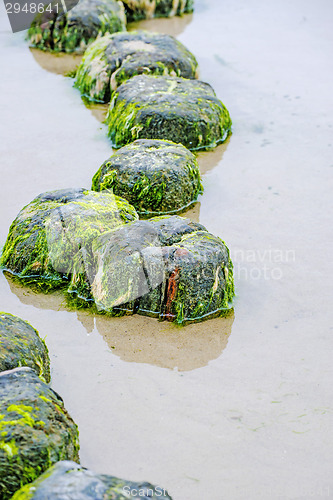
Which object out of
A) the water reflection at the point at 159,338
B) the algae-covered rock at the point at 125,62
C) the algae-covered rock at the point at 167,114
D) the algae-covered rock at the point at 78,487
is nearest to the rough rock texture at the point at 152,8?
the algae-covered rock at the point at 125,62

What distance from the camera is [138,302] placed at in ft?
13.9

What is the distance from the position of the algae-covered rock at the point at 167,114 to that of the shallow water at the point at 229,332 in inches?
7.1

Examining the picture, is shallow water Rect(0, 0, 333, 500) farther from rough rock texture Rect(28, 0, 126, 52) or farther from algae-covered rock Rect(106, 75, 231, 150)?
rough rock texture Rect(28, 0, 126, 52)

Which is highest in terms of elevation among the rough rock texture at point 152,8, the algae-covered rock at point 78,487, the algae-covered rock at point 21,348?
the rough rock texture at point 152,8

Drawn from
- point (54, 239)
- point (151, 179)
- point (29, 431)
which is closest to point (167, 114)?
point (151, 179)

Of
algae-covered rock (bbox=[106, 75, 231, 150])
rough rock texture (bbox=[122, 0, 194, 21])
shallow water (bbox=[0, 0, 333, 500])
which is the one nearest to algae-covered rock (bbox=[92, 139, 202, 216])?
shallow water (bbox=[0, 0, 333, 500])

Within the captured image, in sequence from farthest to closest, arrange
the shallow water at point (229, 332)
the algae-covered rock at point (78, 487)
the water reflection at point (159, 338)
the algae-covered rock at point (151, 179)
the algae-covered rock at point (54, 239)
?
1. the algae-covered rock at point (151, 179)
2. the algae-covered rock at point (54, 239)
3. the water reflection at point (159, 338)
4. the shallow water at point (229, 332)
5. the algae-covered rock at point (78, 487)

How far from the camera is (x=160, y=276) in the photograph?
414 cm

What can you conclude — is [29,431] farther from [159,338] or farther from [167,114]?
[167,114]

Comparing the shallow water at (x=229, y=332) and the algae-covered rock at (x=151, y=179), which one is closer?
the shallow water at (x=229, y=332)

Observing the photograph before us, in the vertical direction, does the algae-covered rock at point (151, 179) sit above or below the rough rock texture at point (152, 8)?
below

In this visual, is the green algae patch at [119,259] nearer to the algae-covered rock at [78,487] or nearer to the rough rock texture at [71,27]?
the algae-covered rock at [78,487]

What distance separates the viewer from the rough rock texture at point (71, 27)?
8.49m

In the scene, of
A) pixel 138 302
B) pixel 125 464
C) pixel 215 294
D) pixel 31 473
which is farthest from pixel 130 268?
pixel 31 473
